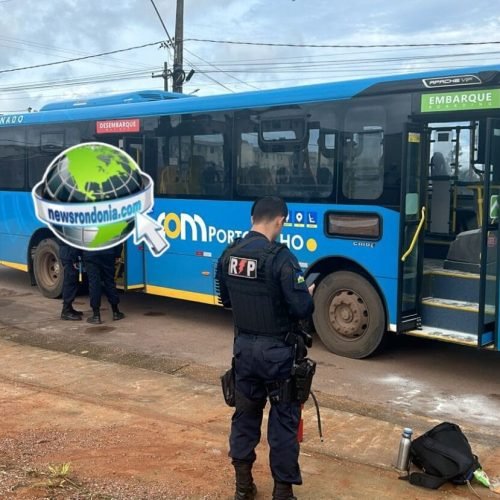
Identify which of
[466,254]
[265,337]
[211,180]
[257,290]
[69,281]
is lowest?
[69,281]

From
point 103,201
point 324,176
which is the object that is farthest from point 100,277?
point 324,176

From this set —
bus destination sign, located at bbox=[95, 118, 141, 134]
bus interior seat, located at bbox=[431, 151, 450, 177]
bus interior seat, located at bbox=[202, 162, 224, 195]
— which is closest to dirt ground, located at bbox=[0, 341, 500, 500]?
bus interior seat, located at bbox=[202, 162, 224, 195]

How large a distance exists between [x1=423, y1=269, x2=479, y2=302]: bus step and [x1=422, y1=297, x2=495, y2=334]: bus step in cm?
6

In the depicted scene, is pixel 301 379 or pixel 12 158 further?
pixel 12 158

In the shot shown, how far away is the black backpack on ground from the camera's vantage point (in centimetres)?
394

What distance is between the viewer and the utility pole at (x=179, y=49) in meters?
20.9

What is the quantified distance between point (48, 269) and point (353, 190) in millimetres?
5760

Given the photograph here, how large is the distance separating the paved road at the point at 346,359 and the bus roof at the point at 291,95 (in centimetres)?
277

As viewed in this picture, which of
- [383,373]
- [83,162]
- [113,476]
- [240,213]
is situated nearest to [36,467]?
[113,476]

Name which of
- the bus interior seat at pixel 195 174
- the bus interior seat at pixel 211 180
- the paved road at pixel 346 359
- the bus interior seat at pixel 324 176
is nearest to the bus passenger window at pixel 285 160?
the bus interior seat at pixel 324 176

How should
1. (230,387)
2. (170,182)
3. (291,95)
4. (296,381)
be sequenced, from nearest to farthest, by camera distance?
(296,381) → (230,387) → (291,95) → (170,182)

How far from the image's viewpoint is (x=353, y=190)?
6816 mm

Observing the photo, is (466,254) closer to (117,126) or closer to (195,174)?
(195,174)

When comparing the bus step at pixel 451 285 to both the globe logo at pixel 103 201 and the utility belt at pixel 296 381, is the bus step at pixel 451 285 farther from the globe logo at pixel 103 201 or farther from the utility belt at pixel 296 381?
the globe logo at pixel 103 201
